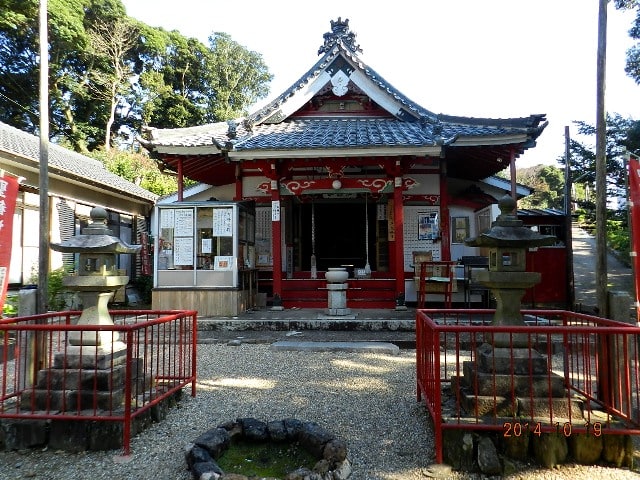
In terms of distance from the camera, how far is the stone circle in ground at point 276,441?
2.90 metres

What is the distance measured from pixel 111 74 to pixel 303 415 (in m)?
32.0

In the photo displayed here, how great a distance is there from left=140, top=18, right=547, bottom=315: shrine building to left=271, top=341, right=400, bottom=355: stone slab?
2600 mm

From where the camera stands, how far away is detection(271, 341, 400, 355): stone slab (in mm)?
6949

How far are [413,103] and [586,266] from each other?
37.4ft

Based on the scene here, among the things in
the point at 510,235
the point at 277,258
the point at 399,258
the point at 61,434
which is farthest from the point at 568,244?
the point at 61,434

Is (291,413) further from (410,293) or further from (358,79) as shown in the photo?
(358,79)

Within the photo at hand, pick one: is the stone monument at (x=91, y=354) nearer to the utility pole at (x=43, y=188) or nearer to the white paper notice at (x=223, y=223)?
the utility pole at (x=43, y=188)

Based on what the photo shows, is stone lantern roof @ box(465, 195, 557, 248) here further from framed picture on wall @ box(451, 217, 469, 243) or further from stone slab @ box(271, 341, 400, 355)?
framed picture on wall @ box(451, 217, 469, 243)

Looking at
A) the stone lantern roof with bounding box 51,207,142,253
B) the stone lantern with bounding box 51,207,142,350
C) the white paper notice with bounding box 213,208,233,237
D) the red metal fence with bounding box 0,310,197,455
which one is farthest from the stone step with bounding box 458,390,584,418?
the white paper notice with bounding box 213,208,233,237

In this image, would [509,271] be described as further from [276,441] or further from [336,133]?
[336,133]

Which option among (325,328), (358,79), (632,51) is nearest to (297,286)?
(325,328)

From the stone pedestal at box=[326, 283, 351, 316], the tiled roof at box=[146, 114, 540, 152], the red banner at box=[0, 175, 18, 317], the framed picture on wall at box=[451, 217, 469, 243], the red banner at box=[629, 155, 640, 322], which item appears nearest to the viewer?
the red banner at box=[629, 155, 640, 322]
